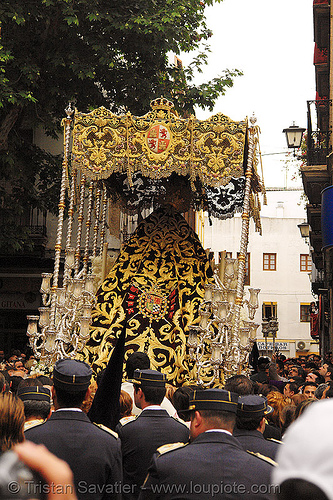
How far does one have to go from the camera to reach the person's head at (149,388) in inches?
181

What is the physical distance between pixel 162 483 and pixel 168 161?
8.57m

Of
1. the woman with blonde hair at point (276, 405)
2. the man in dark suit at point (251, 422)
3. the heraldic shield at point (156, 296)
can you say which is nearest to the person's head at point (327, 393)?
the woman with blonde hair at point (276, 405)

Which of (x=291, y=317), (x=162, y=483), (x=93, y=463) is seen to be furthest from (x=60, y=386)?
(x=291, y=317)

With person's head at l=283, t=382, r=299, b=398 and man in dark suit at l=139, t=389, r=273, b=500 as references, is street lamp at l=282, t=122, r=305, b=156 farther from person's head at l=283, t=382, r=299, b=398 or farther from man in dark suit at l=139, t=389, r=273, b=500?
man in dark suit at l=139, t=389, r=273, b=500

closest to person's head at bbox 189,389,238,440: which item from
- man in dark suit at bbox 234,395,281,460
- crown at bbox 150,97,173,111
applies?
man in dark suit at bbox 234,395,281,460

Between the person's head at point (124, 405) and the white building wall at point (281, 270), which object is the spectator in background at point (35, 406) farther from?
the white building wall at point (281, 270)

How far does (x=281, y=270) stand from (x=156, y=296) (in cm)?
2884

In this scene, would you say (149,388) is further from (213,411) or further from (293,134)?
(293,134)

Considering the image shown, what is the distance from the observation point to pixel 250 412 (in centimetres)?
388

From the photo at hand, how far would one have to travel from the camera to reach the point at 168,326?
1147 cm

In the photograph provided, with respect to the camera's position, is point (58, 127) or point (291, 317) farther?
point (291, 317)

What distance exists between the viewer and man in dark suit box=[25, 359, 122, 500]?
3.38m

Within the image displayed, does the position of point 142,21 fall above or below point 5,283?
above

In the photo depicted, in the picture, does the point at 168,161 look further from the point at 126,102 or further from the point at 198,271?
the point at 126,102
